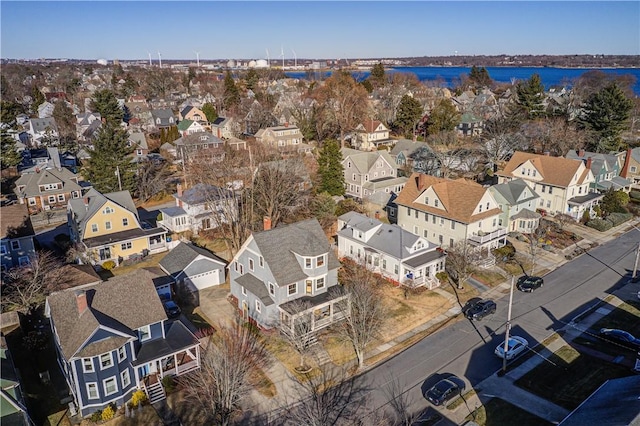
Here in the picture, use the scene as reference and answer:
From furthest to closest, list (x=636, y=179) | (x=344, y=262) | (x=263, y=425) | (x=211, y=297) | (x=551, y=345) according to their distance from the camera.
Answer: (x=636, y=179) → (x=344, y=262) → (x=211, y=297) → (x=551, y=345) → (x=263, y=425)

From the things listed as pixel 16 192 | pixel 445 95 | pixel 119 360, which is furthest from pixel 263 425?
pixel 445 95

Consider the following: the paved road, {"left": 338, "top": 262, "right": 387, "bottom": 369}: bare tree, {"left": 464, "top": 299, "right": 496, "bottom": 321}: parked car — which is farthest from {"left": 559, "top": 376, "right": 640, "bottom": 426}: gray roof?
{"left": 338, "top": 262, "right": 387, "bottom": 369}: bare tree

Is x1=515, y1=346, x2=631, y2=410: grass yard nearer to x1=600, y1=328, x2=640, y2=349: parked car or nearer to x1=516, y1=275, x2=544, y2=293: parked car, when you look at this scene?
x1=600, y1=328, x2=640, y2=349: parked car

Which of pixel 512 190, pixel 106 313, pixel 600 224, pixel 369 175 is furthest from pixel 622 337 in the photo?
pixel 369 175

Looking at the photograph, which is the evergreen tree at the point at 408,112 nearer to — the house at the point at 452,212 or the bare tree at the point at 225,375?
the house at the point at 452,212

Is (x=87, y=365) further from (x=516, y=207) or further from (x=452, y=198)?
(x=516, y=207)

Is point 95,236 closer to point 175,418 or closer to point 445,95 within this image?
point 175,418

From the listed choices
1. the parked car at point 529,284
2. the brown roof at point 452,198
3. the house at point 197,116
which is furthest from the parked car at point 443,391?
the house at point 197,116
